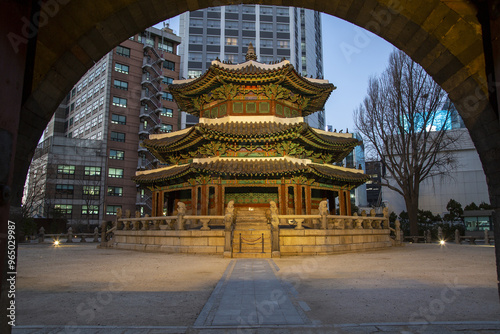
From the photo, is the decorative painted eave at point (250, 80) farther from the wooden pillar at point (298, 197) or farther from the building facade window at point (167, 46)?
the building facade window at point (167, 46)

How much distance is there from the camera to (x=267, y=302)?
6.09 m

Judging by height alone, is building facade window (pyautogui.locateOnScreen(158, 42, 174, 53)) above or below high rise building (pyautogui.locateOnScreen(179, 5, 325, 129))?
below

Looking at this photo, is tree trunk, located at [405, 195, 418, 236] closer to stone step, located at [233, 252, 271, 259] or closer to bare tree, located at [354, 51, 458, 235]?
bare tree, located at [354, 51, 458, 235]

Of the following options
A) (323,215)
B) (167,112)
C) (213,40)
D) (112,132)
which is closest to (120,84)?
(112,132)

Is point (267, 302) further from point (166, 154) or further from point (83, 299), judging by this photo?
point (166, 154)

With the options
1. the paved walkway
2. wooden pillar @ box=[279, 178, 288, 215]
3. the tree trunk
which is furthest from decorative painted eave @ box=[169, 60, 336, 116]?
the paved walkway

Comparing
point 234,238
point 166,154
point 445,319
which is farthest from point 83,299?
point 166,154

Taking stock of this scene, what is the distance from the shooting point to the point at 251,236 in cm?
1672

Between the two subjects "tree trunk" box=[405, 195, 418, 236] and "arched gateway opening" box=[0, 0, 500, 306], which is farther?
"tree trunk" box=[405, 195, 418, 236]

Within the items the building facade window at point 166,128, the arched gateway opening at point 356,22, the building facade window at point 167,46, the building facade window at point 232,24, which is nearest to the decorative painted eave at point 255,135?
the arched gateway opening at point 356,22

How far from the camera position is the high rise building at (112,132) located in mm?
47719

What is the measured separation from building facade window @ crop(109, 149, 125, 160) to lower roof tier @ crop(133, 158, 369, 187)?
29.7m

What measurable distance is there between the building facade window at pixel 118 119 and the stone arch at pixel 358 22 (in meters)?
50.7

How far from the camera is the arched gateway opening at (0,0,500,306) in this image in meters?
3.71
